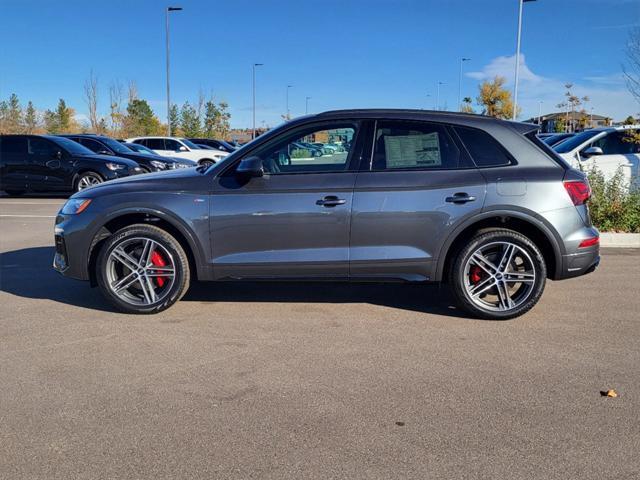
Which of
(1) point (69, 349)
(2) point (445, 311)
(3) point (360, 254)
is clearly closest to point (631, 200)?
(2) point (445, 311)

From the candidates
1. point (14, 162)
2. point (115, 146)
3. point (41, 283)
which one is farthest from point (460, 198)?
point (115, 146)

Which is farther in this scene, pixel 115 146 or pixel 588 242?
pixel 115 146

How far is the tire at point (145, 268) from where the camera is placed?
5.00m

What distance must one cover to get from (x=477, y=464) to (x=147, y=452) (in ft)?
5.46

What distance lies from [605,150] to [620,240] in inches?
188

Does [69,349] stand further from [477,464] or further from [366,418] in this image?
[477,464]

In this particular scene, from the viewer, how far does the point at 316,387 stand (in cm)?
366

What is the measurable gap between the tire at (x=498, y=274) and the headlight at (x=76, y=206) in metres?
3.29

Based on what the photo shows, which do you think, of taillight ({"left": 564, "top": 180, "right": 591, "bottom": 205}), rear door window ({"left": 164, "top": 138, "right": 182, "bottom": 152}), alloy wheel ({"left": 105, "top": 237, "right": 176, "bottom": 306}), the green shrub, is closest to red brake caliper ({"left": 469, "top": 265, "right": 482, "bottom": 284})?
taillight ({"left": 564, "top": 180, "right": 591, "bottom": 205})

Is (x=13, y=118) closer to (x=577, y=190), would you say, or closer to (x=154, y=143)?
(x=154, y=143)

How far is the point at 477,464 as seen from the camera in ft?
9.23

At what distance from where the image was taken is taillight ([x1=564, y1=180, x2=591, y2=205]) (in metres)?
4.87

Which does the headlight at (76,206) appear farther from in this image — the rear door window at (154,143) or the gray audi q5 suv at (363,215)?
the rear door window at (154,143)

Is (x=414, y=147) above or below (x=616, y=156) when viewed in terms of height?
below
